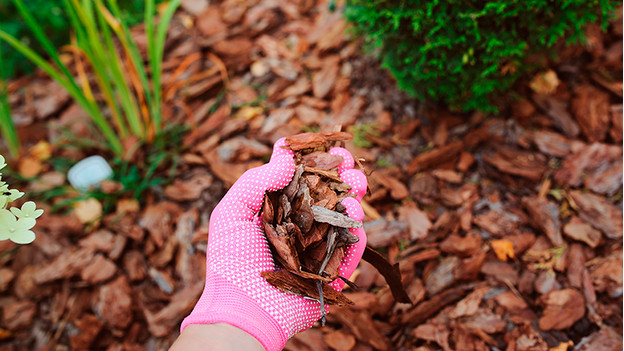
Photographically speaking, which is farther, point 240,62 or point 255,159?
point 240,62

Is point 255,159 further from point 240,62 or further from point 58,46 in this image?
point 58,46

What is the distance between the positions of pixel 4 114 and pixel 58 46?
704 millimetres

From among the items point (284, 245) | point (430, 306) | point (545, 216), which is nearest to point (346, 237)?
point (284, 245)

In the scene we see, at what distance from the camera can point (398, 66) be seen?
1784mm

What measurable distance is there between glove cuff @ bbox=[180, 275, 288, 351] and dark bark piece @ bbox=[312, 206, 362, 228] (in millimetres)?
297

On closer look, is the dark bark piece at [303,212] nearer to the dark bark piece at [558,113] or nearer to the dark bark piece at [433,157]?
the dark bark piece at [433,157]

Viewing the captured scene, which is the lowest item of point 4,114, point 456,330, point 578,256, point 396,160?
point 456,330

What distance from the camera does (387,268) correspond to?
4.40 ft

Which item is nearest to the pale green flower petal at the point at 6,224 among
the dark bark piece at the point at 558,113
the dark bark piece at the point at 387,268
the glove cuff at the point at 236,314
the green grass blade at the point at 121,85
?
the glove cuff at the point at 236,314

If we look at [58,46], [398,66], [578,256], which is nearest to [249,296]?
[398,66]

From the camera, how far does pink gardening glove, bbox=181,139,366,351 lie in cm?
105

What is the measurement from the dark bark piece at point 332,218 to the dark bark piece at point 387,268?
0.23 meters

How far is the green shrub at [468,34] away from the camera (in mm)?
1478

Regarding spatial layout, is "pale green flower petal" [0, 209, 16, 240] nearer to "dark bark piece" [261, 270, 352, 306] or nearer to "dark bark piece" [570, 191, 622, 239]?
"dark bark piece" [261, 270, 352, 306]
